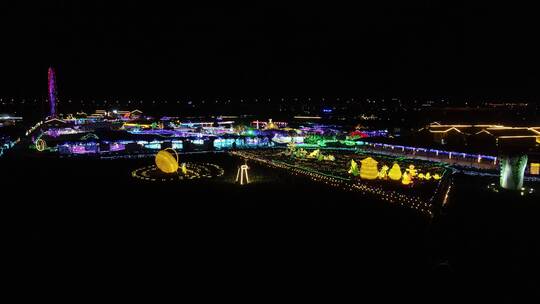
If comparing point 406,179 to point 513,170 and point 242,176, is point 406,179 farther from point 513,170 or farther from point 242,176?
point 242,176

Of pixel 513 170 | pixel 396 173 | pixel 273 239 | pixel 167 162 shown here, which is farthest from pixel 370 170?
pixel 167 162

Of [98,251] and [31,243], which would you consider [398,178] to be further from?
[31,243]

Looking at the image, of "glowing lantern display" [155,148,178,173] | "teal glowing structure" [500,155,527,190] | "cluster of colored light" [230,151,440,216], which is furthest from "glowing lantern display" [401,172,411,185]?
"glowing lantern display" [155,148,178,173]

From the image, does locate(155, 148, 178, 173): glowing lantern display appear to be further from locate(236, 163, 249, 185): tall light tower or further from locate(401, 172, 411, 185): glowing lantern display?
locate(401, 172, 411, 185): glowing lantern display

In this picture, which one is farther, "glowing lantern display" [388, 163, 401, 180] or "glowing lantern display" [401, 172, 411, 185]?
"glowing lantern display" [388, 163, 401, 180]

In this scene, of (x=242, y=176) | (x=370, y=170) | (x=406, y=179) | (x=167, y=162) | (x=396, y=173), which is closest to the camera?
(x=406, y=179)

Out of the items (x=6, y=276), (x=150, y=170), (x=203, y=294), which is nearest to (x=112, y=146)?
(x=150, y=170)

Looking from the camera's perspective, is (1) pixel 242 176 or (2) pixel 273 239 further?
(1) pixel 242 176
